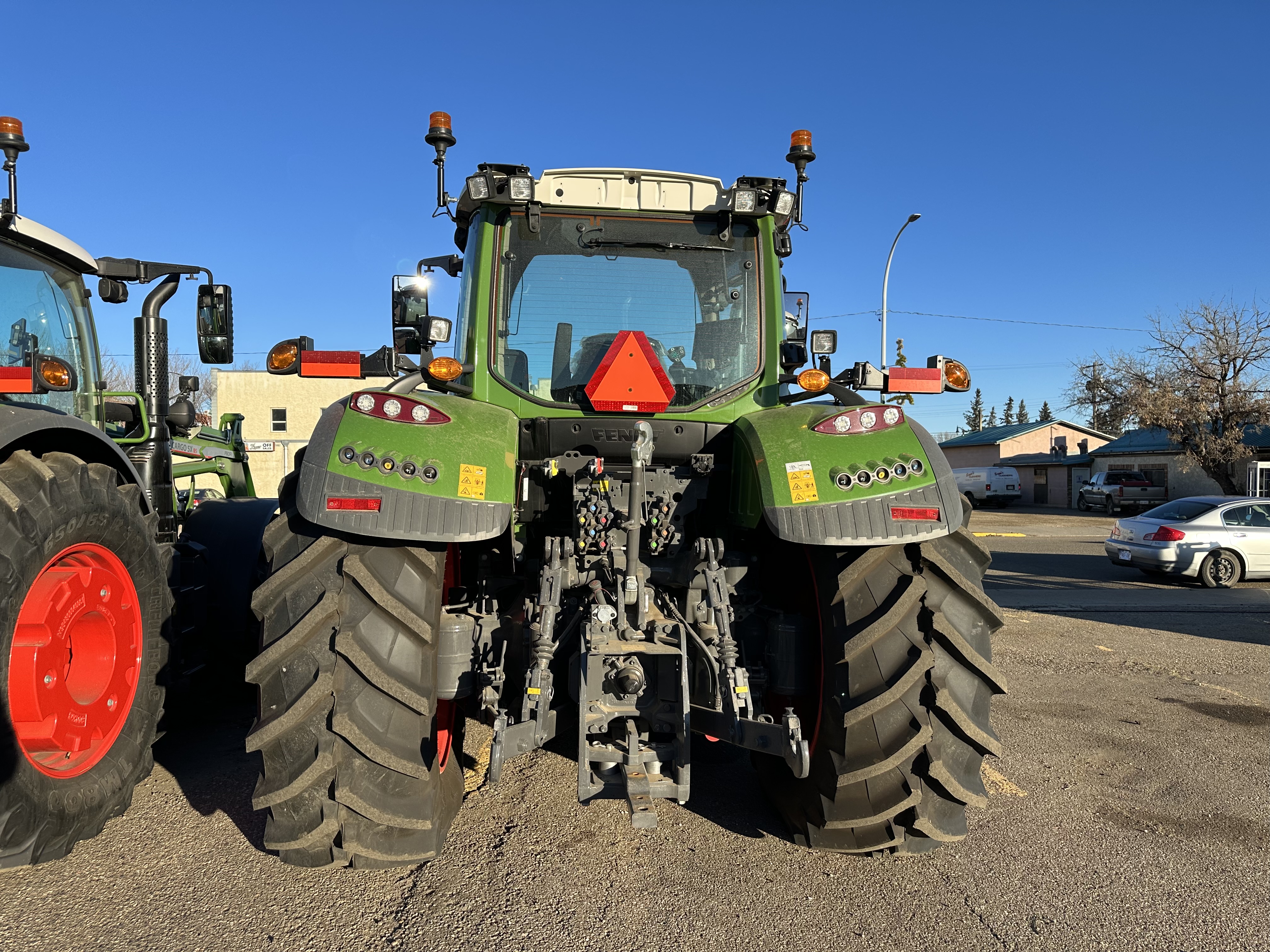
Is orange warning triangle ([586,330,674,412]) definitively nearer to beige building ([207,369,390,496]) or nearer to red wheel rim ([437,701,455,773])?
red wheel rim ([437,701,455,773])

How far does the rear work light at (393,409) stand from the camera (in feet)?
10.0

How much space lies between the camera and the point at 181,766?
161 inches

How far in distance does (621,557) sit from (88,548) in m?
2.16

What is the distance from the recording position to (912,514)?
2.92m

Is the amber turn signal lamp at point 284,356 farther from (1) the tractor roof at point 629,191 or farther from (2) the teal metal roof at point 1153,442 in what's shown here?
(2) the teal metal roof at point 1153,442

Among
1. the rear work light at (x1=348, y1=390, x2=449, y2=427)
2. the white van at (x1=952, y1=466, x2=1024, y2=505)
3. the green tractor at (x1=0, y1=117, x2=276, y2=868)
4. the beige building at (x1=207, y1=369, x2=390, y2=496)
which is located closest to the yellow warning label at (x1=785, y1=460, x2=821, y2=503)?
the rear work light at (x1=348, y1=390, x2=449, y2=427)

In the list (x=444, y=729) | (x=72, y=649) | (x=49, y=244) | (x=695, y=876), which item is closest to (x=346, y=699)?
(x=444, y=729)

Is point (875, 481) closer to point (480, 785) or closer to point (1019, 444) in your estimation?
point (480, 785)

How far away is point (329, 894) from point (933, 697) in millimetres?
2240

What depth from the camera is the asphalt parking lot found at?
2.64 metres

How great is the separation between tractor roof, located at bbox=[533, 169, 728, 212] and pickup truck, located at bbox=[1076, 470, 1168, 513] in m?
34.9

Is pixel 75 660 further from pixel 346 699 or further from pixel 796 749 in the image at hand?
pixel 796 749

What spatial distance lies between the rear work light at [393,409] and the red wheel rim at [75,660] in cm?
127

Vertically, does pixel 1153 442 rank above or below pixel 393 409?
above
